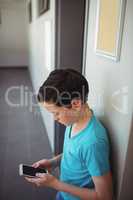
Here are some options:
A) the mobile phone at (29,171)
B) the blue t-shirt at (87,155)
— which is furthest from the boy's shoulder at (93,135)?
the mobile phone at (29,171)

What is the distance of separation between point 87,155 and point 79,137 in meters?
0.10

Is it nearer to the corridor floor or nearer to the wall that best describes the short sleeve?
the wall

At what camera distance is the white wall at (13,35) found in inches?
259

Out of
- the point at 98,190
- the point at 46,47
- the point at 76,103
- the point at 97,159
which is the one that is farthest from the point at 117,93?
the point at 46,47

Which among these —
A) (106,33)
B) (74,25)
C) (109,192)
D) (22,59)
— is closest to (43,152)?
(74,25)

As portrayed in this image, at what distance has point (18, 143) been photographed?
8.55 ft

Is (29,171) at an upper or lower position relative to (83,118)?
lower

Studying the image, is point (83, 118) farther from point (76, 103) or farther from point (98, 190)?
point (98, 190)

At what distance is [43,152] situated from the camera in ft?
8.04

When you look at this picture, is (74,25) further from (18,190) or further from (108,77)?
(18,190)

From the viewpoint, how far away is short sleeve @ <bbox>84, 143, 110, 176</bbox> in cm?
82

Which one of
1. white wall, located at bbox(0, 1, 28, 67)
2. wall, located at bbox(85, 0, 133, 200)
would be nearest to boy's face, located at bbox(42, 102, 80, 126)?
wall, located at bbox(85, 0, 133, 200)

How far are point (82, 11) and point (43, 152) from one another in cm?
164

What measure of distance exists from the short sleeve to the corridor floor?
1170 mm
